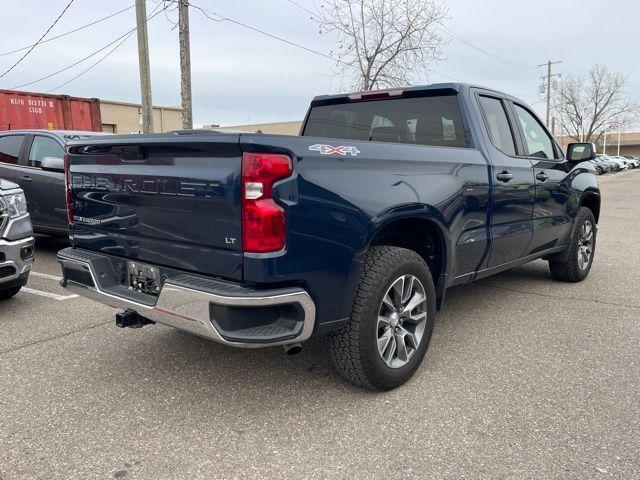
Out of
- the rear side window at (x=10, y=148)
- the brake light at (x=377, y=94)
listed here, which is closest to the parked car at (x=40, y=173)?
the rear side window at (x=10, y=148)

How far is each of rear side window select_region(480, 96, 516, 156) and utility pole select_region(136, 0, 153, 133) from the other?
29.6 ft

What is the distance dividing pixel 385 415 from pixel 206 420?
969 mm

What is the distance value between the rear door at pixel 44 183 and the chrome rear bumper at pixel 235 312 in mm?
4735

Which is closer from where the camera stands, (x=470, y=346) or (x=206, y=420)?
(x=206, y=420)

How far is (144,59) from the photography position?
38.6ft

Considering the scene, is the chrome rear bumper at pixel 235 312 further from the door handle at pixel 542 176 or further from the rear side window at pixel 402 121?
the door handle at pixel 542 176

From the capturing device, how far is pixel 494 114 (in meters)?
4.30

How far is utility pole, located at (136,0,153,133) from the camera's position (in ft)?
38.3

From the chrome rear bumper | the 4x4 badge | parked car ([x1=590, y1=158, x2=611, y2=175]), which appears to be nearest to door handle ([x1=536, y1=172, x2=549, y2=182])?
the 4x4 badge

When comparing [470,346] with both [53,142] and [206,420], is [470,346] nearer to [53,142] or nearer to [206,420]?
[206,420]

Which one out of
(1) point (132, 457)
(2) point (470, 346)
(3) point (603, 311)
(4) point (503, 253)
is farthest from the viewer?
(3) point (603, 311)

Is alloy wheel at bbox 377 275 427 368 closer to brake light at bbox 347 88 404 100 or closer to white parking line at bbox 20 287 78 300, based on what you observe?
brake light at bbox 347 88 404 100

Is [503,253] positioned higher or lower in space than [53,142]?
lower

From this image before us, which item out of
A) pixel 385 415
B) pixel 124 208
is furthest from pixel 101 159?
pixel 385 415
